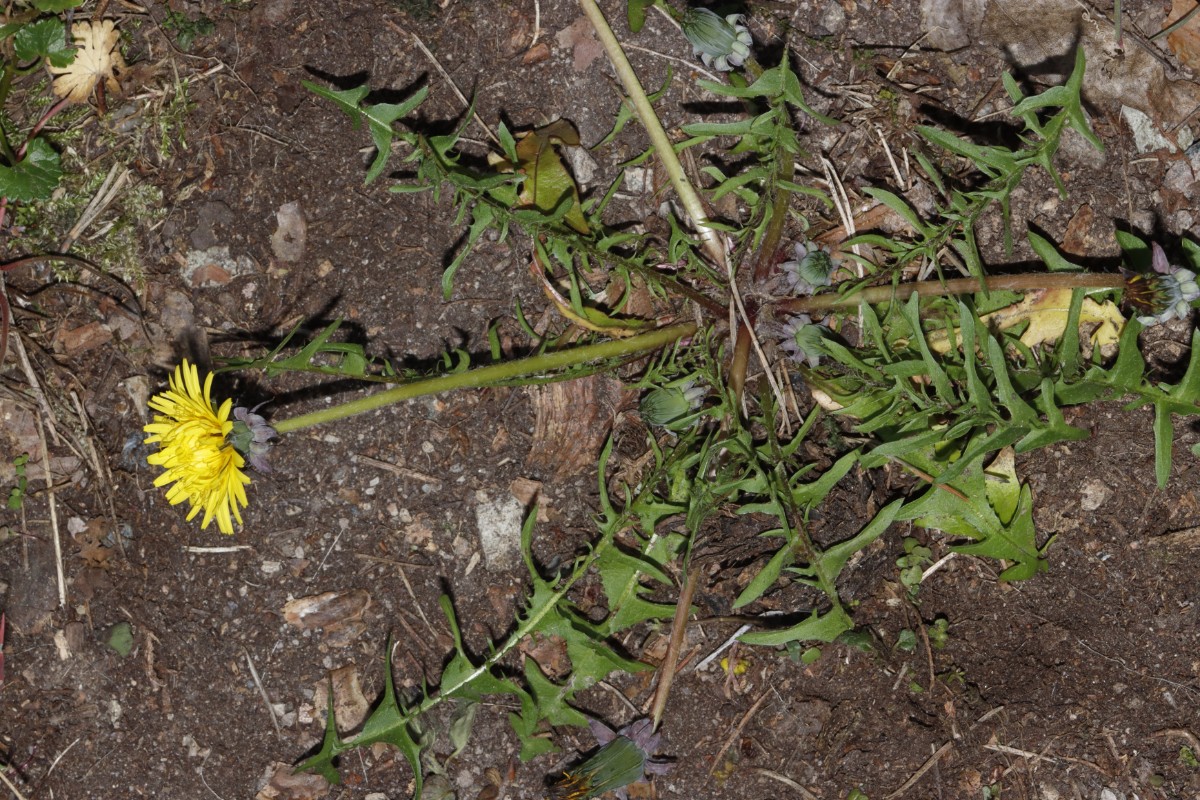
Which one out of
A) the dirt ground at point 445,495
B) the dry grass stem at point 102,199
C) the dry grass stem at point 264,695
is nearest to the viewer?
the dirt ground at point 445,495

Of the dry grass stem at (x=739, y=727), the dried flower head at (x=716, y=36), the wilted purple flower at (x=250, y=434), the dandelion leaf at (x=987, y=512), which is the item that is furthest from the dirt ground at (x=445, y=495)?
the wilted purple flower at (x=250, y=434)

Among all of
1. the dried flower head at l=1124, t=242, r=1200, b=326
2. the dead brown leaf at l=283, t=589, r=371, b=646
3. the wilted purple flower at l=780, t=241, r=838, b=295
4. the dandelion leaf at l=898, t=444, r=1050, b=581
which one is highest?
the dried flower head at l=1124, t=242, r=1200, b=326

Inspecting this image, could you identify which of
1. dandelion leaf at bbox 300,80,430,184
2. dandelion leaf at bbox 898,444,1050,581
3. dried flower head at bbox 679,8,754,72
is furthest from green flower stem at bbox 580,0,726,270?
dandelion leaf at bbox 898,444,1050,581

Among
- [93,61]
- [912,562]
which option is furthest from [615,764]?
[93,61]

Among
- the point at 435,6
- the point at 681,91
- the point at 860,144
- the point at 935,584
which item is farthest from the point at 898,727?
the point at 435,6

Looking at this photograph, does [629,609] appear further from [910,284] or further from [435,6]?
[435,6]

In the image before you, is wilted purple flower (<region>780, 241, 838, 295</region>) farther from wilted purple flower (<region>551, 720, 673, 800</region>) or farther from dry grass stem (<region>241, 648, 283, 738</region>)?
dry grass stem (<region>241, 648, 283, 738</region>)

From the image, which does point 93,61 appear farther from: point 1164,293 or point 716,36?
point 1164,293

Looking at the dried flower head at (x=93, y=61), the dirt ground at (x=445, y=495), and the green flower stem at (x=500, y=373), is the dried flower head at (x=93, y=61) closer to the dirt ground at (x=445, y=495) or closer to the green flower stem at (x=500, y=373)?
the dirt ground at (x=445, y=495)
